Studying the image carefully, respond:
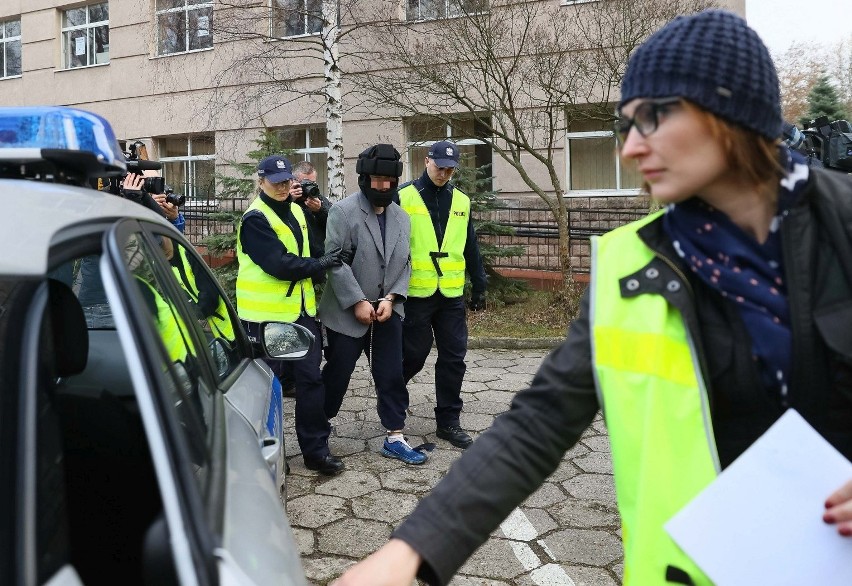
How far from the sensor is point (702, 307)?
4.42 feet

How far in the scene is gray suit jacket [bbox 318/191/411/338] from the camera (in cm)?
492

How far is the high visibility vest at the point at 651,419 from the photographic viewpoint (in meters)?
1.28

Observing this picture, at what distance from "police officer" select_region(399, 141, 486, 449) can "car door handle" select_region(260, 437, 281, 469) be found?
3000 mm

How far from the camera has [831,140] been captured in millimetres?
4902

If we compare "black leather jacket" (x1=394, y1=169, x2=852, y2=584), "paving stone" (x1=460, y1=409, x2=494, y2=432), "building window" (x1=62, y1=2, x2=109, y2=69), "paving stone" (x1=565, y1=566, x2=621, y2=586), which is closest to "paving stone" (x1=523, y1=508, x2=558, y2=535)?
"paving stone" (x1=565, y1=566, x2=621, y2=586)

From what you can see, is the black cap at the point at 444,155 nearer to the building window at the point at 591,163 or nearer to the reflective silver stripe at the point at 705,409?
the reflective silver stripe at the point at 705,409

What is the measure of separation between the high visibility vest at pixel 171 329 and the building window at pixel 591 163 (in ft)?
37.7

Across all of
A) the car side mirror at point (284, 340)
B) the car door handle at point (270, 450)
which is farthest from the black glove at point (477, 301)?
the car door handle at point (270, 450)

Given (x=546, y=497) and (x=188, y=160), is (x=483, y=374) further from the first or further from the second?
(x=188, y=160)

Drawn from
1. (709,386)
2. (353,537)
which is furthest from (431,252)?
(709,386)

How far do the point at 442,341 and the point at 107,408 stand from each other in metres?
3.43

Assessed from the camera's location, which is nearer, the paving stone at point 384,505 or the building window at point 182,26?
the paving stone at point 384,505

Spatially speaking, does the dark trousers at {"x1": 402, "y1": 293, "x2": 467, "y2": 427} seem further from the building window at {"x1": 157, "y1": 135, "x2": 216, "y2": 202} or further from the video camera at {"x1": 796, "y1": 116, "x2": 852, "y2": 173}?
the building window at {"x1": 157, "y1": 135, "x2": 216, "y2": 202}

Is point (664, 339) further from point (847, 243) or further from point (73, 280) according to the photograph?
point (73, 280)
